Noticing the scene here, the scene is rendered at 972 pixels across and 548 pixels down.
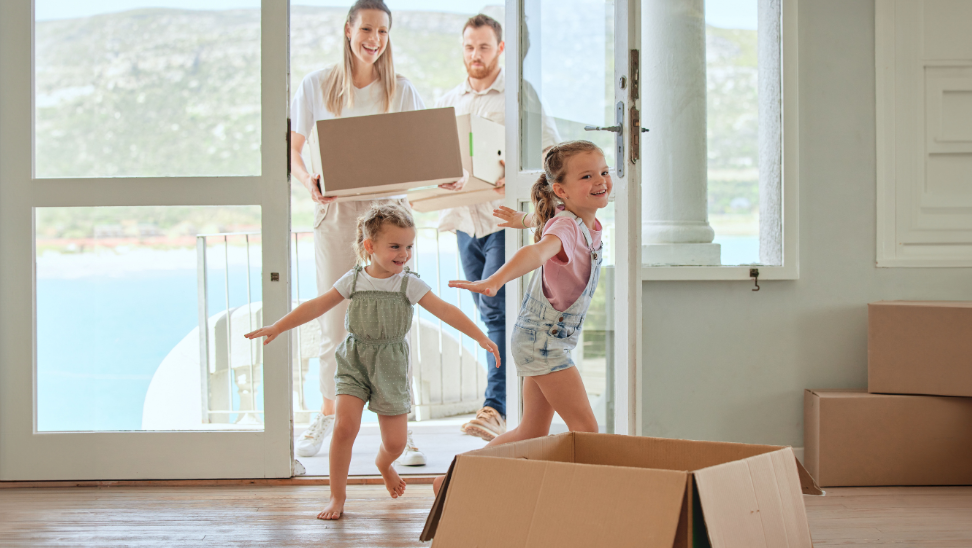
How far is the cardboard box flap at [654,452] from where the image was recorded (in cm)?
114

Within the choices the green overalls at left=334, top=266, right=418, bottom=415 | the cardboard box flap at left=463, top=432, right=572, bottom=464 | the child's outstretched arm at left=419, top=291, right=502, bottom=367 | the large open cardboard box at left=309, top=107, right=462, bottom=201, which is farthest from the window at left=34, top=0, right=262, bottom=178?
the cardboard box flap at left=463, top=432, right=572, bottom=464

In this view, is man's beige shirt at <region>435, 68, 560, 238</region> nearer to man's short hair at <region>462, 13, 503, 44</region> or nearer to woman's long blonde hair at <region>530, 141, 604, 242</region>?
man's short hair at <region>462, 13, 503, 44</region>

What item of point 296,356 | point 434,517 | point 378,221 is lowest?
point 296,356

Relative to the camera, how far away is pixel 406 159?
2340 millimetres

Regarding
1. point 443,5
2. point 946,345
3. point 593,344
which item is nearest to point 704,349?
point 593,344

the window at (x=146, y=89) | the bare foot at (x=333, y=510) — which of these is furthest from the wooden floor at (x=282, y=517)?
the window at (x=146, y=89)

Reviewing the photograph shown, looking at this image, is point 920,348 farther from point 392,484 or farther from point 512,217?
point 392,484

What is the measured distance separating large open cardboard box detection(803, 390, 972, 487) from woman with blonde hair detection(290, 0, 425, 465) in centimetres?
139

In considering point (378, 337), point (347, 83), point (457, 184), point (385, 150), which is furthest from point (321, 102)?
point (378, 337)

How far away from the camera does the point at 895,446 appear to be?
2.32 metres

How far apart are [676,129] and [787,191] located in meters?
0.44

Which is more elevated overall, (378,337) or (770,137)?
(770,137)

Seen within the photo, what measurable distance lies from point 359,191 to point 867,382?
1.85 m

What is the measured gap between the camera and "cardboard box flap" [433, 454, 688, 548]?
0.82 m
